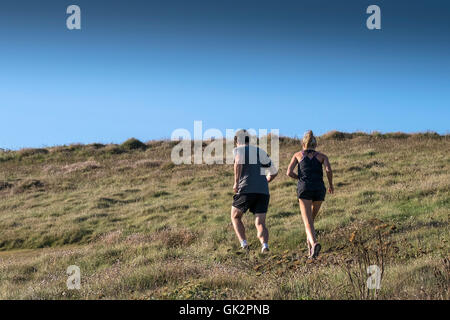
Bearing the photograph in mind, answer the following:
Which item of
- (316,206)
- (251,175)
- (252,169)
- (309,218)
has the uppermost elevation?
(252,169)

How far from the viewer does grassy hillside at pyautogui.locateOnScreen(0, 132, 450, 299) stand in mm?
5836

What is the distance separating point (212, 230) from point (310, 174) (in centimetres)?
495

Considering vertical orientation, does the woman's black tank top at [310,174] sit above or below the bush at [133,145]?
below

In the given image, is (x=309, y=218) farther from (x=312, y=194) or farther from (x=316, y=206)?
(x=312, y=194)

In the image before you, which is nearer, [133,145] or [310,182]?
[310,182]

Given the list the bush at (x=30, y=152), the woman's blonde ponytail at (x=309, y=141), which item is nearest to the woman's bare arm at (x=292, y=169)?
the woman's blonde ponytail at (x=309, y=141)

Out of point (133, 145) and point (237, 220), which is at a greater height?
point (133, 145)

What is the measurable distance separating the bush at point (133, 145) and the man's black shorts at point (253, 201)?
103ft

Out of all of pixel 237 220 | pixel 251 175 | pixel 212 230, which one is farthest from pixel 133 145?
pixel 251 175

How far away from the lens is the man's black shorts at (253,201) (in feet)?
26.2

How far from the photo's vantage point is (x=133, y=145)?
38875 millimetres

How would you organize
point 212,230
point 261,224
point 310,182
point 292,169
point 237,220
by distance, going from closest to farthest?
point 310,182 → point 292,169 → point 261,224 → point 237,220 → point 212,230

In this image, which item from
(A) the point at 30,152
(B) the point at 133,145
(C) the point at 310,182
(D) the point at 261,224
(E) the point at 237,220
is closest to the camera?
(C) the point at 310,182

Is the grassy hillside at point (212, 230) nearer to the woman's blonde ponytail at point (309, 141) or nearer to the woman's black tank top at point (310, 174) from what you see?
the woman's black tank top at point (310, 174)
